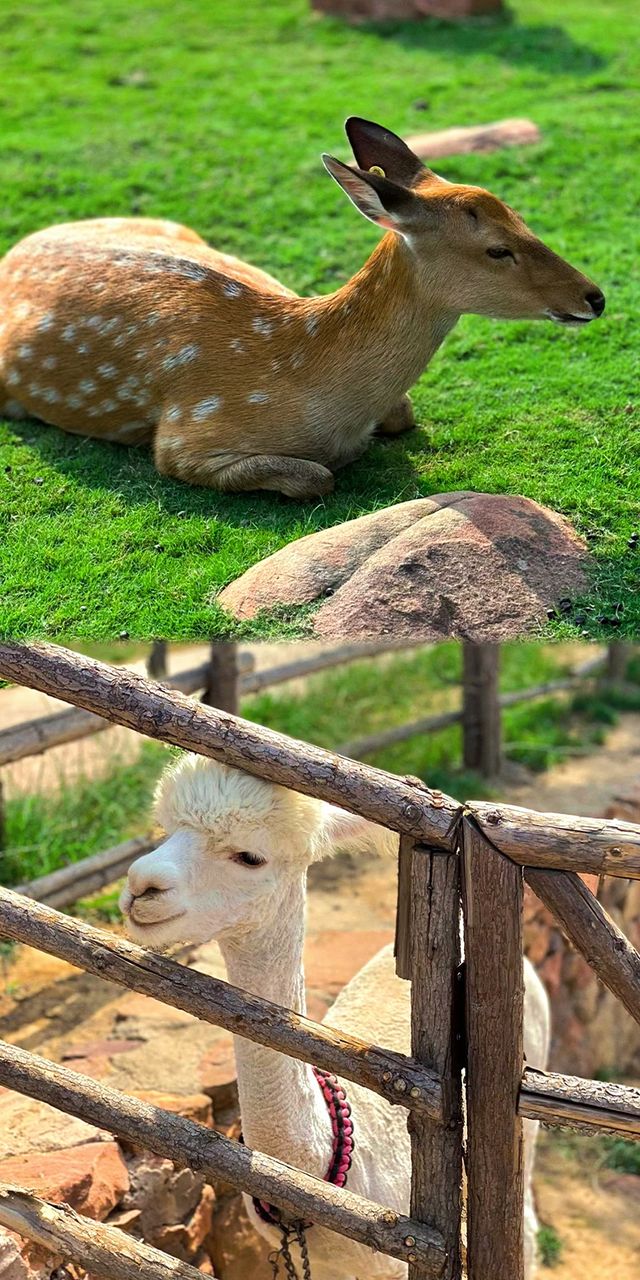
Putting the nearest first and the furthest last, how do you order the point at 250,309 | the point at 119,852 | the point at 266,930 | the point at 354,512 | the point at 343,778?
the point at 343,778, the point at 266,930, the point at 354,512, the point at 250,309, the point at 119,852

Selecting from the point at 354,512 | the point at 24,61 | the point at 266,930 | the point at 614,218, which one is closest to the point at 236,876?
the point at 266,930

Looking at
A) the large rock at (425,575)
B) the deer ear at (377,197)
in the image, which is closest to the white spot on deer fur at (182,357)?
the deer ear at (377,197)

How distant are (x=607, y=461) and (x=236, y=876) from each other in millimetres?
1808

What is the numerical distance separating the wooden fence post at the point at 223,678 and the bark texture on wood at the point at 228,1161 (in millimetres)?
3098

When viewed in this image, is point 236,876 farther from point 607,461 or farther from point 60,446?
point 60,446

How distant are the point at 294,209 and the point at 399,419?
8.59 feet

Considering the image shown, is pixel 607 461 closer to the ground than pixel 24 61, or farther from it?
closer to the ground

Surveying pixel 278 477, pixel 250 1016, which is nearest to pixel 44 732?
pixel 278 477

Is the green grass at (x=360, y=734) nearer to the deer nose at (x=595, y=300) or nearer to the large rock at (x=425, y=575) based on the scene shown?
the deer nose at (x=595, y=300)

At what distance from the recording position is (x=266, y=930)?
3.20 m

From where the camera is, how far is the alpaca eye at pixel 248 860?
308 cm

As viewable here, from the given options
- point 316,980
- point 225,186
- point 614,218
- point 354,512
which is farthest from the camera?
point 225,186

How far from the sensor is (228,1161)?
3.16m

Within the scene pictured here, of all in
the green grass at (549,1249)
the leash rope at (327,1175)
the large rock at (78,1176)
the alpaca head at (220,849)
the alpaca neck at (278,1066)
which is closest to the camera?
the alpaca head at (220,849)
